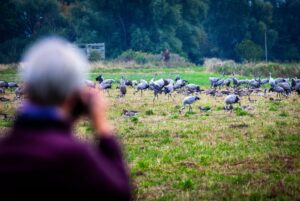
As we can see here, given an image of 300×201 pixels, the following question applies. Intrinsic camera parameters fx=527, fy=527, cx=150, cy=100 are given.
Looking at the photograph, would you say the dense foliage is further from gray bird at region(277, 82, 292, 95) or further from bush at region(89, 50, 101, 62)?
gray bird at region(277, 82, 292, 95)

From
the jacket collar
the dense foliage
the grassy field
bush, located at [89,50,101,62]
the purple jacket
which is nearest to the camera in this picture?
the purple jacket

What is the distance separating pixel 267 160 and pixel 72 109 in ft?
28.3

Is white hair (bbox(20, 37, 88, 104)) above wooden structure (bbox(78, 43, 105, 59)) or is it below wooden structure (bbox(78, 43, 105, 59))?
above

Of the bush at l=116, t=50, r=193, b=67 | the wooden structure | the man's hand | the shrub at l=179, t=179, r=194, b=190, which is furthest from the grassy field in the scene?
the wooden structure

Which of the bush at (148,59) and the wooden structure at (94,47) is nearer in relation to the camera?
the bush at (148,59)

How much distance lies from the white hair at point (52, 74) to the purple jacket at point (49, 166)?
129mm

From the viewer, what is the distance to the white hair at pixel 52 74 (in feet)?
8.49

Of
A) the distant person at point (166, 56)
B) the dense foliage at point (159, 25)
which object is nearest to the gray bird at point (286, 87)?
the distant person at point (166, 56)

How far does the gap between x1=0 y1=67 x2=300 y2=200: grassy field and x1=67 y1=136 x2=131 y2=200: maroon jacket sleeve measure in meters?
5.56

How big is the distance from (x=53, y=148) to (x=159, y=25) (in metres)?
72.2

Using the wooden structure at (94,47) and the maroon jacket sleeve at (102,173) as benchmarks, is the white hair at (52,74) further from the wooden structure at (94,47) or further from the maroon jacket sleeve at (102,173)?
the wooden structure at (94,47)

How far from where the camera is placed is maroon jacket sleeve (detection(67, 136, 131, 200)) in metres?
2.54

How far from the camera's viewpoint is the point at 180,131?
1484 cm

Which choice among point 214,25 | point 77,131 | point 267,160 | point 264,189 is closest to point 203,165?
point 267,160
